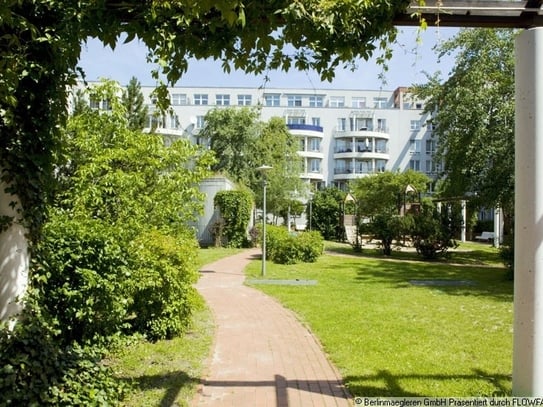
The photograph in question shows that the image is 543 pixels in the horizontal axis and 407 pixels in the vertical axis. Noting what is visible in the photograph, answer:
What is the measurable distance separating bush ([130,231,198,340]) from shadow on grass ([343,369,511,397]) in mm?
2728

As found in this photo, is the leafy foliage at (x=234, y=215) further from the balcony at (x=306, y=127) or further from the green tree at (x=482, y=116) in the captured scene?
the balcony at (x=306, y=127)

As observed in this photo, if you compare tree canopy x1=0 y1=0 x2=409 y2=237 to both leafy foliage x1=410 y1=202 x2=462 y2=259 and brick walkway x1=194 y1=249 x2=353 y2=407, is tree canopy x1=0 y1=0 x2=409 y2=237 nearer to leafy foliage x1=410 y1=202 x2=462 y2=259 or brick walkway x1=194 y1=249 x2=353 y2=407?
brick walkway x1=194 y1=249 x2=353 y2=407

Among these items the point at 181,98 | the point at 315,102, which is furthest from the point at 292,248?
the point at 315,102

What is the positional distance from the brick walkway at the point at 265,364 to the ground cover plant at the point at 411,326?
10.6 inches

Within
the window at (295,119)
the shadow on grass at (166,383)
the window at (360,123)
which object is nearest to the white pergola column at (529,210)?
the shadow on grass at (166,383)

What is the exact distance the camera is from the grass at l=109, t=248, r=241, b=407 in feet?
15.4

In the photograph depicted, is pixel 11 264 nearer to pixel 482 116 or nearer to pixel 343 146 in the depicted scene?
pixel 482 116

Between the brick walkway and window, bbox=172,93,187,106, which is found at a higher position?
window, bbox=172,93,187,106

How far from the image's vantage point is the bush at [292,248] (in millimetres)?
18312

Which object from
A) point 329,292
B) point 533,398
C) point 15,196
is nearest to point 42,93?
point 15,196

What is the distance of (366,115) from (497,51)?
46.0 metres

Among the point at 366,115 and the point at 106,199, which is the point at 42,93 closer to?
the point at 106,199

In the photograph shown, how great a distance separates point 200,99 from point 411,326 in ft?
196

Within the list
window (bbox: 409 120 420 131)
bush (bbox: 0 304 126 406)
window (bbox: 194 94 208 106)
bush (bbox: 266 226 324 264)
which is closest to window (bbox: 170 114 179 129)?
bush (bbox: 0 304 126 406)
